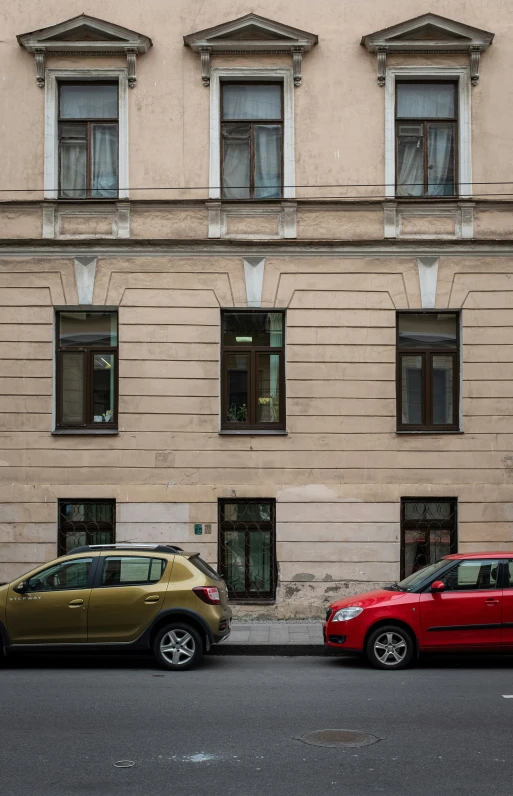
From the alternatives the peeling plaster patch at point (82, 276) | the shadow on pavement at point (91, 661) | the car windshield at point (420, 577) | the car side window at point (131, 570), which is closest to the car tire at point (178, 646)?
the shadow on pavement at point (91, 661)

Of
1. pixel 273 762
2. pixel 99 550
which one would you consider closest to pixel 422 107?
pixel 99 550

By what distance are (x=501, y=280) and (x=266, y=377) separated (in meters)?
4.32

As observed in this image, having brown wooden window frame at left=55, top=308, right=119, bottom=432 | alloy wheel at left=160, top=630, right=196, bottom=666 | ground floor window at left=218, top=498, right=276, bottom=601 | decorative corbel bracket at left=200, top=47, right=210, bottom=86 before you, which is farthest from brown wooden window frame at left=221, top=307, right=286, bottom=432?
alloy wheel at left=160, top=630, right=196, bottom=666

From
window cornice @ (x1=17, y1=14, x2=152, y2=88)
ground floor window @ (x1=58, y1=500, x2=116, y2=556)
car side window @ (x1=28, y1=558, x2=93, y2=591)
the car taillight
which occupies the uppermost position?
window cornice @ (x1=17, y1=14, x2=152, y2=88)

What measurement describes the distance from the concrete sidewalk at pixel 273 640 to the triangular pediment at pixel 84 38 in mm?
9848

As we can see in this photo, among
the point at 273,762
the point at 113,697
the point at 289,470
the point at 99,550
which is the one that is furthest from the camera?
the point at 289,470

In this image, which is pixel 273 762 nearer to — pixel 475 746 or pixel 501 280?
pixel 475 746

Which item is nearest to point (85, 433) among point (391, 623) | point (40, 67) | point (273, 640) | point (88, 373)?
point (88, 373)

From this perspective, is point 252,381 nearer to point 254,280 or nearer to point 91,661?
point 254,280

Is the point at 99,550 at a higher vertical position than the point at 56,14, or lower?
lower

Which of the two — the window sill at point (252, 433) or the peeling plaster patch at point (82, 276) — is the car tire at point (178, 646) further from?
the peeling plaster patch at point (82, 276)

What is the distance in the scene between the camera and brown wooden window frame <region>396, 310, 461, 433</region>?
685 inches

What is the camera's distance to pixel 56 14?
57.4 ft

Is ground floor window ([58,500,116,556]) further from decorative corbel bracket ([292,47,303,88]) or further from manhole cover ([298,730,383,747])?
manhole cover ([298,730,383,747])
